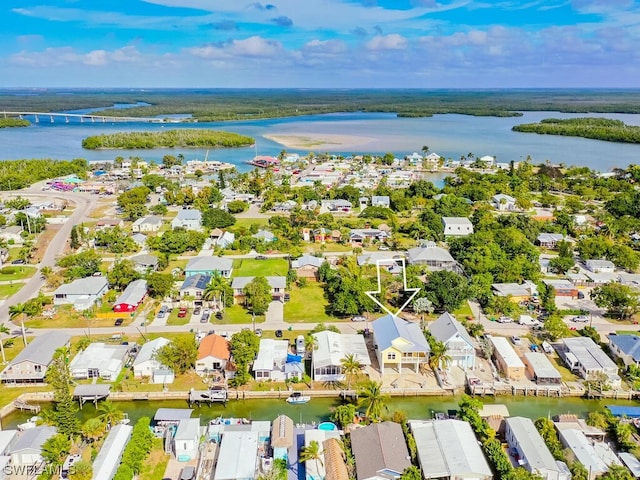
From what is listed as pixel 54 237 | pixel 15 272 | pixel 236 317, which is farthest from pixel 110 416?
pixel 54 237

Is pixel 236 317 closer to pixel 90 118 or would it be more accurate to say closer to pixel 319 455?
pixel 319 455

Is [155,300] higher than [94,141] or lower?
lower

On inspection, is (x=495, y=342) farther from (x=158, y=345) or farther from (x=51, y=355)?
(x=51, y=355)

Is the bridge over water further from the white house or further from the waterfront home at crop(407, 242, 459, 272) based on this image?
the white house

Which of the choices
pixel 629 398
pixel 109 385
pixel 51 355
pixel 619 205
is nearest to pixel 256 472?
pixel 109 385

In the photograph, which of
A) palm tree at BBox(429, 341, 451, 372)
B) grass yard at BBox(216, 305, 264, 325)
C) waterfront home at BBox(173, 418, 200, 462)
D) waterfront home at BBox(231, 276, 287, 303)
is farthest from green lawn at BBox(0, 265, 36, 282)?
palm tree at BBox(429, 341, 451, 372)
